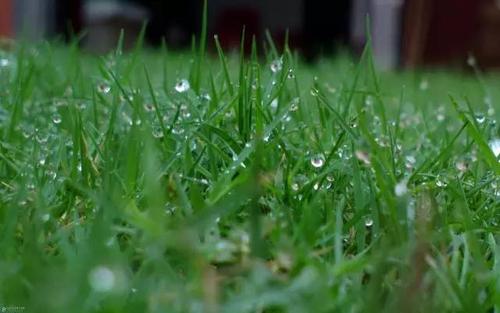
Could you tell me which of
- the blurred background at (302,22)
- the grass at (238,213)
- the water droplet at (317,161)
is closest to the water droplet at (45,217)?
the grass at (238,213)

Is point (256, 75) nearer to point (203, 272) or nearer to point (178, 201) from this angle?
point (178, 201)

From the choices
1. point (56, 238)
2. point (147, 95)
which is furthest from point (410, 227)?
point (147, 95)

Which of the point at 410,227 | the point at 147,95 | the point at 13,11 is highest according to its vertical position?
the point at 410,227

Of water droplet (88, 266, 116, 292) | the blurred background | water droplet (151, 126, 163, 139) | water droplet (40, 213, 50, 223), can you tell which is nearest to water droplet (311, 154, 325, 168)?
water droplet (151, 126, 163, 139)

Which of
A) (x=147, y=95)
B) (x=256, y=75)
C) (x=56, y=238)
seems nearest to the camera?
(x=56, y=238)

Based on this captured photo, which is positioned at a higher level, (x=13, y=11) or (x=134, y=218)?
(x=134, y=218)

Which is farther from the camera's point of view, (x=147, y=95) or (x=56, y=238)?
→ (x=147, y=95)

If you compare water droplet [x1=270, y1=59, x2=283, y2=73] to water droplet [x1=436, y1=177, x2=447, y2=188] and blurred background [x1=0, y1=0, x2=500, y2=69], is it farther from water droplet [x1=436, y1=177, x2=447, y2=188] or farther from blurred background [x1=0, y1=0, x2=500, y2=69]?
blurred background [x1=0, y1=0, x2=500, y2=69]
